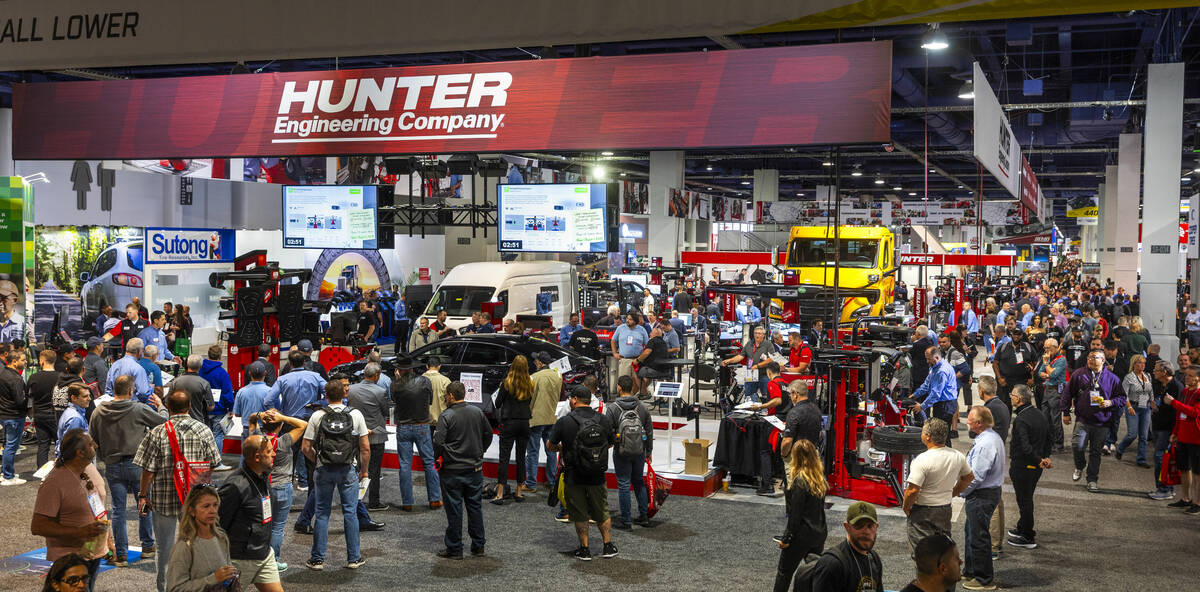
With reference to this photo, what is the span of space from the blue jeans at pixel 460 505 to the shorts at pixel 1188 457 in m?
6.51

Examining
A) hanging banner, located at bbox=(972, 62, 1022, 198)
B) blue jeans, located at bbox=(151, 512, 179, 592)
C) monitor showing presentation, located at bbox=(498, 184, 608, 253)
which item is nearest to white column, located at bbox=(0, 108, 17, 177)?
monitor showing presentation, located at bbox=(498, 184, 608, 253)

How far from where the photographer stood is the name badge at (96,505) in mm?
5432

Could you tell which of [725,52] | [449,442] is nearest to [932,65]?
[725,52]

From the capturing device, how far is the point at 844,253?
21.8 metres

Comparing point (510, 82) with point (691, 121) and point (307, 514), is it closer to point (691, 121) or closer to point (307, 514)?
point (691, 121)

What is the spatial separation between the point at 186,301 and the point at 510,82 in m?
13.3

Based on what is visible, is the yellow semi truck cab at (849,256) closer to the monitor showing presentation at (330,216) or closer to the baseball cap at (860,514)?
the monitor showing presentation at (330,216)

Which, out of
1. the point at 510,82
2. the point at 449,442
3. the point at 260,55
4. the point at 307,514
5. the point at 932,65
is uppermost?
the point at 932,65

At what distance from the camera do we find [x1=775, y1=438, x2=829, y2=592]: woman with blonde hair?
5816 millimetres

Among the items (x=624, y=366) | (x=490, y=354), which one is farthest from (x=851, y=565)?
(x=624, y=366)

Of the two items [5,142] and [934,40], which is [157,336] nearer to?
[5,142]

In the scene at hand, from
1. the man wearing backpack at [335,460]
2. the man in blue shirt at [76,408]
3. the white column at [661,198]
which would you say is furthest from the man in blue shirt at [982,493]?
the white column at [661,198]

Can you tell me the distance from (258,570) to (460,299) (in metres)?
12.7

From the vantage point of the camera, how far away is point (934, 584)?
12.0 ft
